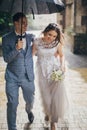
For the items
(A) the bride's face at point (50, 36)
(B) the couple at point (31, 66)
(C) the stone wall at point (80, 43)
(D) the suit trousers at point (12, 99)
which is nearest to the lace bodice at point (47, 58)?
(B) the couple at point (31, 66)

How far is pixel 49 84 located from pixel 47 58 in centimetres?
47

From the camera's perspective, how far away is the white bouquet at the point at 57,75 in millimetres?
5744

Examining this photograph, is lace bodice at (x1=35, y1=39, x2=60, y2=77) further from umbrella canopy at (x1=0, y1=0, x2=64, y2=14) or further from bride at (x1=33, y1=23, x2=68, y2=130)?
umbrella canopy at (x1=0, y1=0, x2=64, y2=14)

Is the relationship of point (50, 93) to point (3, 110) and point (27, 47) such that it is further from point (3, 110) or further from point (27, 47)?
point (3, 110)

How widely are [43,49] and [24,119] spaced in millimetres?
1692

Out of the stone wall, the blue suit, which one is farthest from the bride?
the stone wall

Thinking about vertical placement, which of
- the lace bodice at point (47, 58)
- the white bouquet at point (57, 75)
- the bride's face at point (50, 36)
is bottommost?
the white bouquet at point (57, 75)

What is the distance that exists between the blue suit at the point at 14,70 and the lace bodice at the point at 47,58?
0.21 m

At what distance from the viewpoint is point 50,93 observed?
607 cm

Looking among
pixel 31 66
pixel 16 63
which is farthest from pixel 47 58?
pixel 16 63

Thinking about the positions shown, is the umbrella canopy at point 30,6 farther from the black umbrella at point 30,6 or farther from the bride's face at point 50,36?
the bride's face at point 50,36

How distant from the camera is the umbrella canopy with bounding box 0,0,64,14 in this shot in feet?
19.1

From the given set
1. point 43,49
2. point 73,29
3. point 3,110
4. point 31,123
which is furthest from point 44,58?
point 73,29

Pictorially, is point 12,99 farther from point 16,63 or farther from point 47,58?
point 47,58
